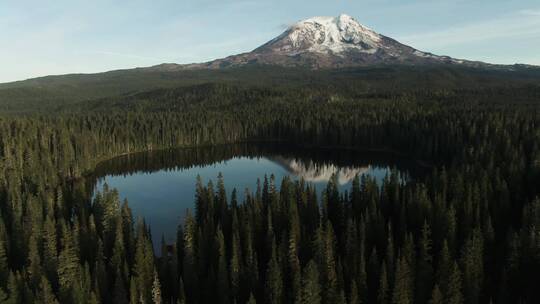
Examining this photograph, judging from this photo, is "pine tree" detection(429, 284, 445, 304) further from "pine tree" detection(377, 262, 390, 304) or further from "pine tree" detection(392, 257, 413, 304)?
"pine tree" detection(377, 262, 390, 304)

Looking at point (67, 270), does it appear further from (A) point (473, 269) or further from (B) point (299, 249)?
(A) point (473, 269)

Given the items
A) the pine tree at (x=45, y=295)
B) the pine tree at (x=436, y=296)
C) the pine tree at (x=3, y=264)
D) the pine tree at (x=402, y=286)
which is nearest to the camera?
the pine tree at (x=436, y=296)

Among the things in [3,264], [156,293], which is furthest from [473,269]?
[3,264]

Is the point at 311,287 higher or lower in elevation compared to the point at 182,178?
higher

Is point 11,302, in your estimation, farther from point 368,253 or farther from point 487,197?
point 487,197

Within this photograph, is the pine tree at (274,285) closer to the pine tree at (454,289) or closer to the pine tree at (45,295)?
the pine tree at (454,289)

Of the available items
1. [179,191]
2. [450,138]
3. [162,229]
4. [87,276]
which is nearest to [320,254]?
[87,276]

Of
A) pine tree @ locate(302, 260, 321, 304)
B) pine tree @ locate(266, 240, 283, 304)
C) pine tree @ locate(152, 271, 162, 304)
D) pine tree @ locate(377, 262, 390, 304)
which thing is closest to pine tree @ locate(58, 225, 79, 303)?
pine tree @ locate(152, 271, 162, 304)

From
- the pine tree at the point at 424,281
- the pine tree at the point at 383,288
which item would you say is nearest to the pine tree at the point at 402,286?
the pine tree at the point at 383,288

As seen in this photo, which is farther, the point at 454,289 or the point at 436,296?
the point at 454,289

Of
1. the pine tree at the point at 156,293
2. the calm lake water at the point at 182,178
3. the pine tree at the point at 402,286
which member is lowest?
the calm lake water at the point at 182,178

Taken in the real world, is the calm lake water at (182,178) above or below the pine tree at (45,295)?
below
